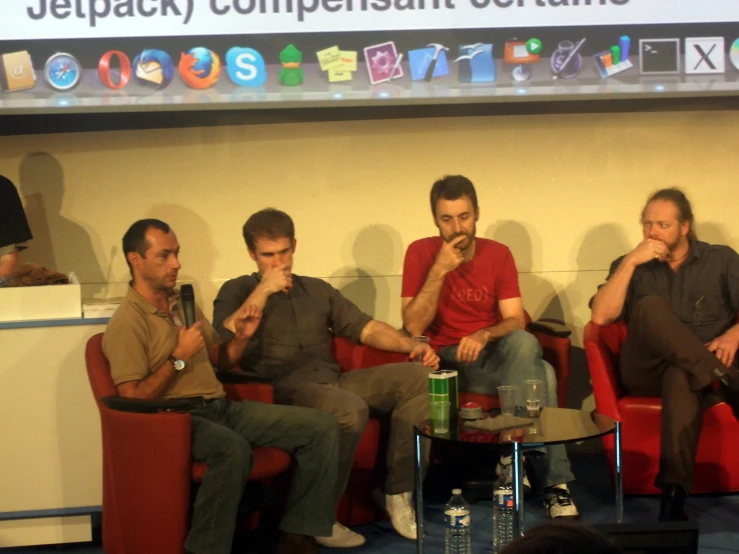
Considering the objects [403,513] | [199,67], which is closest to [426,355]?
[403,513]

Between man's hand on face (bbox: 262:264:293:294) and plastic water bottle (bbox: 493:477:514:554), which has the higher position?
man's hand on face (bbox: 262:264:293:294)

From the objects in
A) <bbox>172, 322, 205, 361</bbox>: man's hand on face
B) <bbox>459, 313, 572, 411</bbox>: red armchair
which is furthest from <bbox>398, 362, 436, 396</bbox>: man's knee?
<bbox>172, 322, 205, 361</bbox>: man's hand on face

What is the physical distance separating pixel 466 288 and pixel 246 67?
4.18 ft

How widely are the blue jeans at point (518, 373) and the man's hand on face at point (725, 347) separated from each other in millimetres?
583

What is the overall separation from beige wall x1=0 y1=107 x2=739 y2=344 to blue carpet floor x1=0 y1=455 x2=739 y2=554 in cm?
106

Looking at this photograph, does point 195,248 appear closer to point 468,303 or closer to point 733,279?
point 468,303

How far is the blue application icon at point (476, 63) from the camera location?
4.02 metres

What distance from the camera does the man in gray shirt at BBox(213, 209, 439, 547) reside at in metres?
3.29

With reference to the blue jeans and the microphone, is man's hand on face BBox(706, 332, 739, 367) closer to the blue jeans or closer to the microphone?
the blue jeans

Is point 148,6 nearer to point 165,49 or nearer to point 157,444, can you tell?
point 165,49

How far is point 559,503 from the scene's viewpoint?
3.38 m

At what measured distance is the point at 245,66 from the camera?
3986 millimetres

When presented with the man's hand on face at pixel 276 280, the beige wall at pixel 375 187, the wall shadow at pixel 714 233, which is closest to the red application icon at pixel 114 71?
the beige wall at pixel 375 187

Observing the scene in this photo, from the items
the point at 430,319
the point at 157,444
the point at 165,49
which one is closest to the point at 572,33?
the point at 430,319
